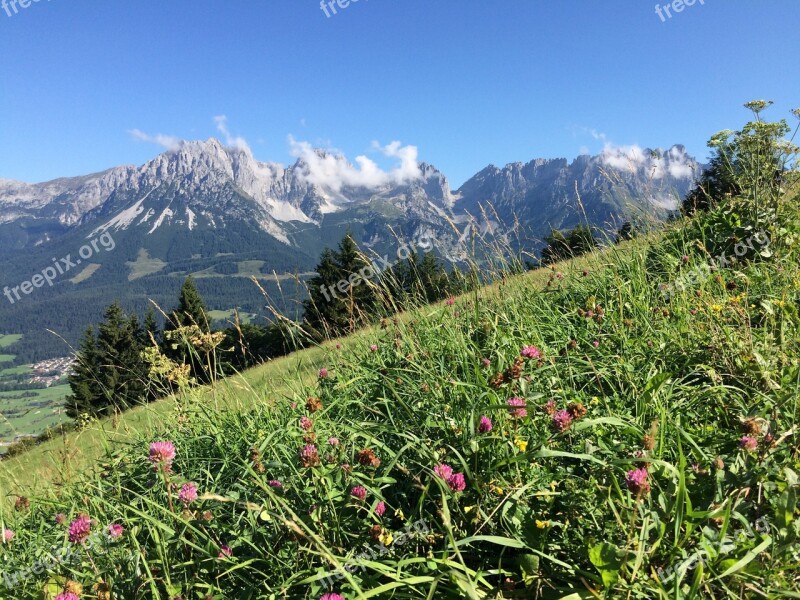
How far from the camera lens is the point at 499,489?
6.64ft

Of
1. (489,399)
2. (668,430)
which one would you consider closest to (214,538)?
(489,399)

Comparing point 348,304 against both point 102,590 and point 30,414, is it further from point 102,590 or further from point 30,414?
point 30,414

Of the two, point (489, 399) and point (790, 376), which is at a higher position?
point (489, 399)

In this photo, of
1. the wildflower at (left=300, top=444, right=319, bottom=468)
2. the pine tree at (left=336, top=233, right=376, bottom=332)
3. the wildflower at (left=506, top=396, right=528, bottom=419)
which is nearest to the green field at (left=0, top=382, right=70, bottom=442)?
the wildflower at (left=300, top=444, right=319, bottom=468)

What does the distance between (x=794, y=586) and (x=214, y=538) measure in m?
2.40

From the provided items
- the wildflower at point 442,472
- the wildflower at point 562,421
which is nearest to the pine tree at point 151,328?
the wildflower at point 442,472

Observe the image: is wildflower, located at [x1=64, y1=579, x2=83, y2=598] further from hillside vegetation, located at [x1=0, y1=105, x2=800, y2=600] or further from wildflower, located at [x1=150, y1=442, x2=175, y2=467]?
wildflower, located at [x1=150, y1=442, x2=175, y2=467]

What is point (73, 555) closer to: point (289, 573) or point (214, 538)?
point (214, 538)

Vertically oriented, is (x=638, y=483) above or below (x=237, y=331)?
below

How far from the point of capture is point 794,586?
159cm

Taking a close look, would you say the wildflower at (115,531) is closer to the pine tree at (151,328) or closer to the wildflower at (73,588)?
the wildflower at (73,588)

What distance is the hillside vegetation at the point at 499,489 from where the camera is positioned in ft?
5.47

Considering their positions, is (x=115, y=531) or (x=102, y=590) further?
(x=115, y=531)

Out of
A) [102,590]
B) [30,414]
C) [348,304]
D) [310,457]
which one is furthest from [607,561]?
[30,414]
